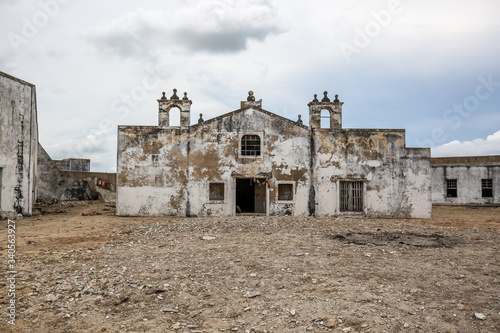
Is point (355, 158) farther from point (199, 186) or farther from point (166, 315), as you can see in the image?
point (166, 315)

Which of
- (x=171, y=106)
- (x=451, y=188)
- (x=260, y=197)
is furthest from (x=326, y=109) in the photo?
(x=451, y=188)

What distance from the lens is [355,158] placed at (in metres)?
18.1

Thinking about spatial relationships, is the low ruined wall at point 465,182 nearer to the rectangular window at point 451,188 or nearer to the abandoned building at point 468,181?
the abandoned building at point 468,181

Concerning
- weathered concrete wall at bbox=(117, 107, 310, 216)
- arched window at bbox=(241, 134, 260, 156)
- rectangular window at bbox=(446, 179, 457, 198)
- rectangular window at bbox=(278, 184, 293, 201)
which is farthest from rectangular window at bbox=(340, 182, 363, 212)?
rectangular window at bbox=(446, 179, 457, 198)

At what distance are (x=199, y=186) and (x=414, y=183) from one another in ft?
33.1

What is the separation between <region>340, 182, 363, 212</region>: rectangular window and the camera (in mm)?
18125

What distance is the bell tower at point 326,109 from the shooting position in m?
19.1

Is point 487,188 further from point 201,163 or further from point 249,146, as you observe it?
point 201,163

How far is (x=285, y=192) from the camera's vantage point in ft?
59.0

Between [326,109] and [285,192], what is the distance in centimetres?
488

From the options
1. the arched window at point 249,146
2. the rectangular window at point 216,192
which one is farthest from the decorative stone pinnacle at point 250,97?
the rectangular window at point 216,192

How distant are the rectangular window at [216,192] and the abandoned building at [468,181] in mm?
17540

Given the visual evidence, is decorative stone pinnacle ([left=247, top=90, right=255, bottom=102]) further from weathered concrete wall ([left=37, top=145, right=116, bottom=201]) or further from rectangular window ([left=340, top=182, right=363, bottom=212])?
weathered concrete wall ([left=37, top=145, right=116, bottom=201])

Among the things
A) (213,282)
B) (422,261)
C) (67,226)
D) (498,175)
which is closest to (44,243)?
(67,226)
